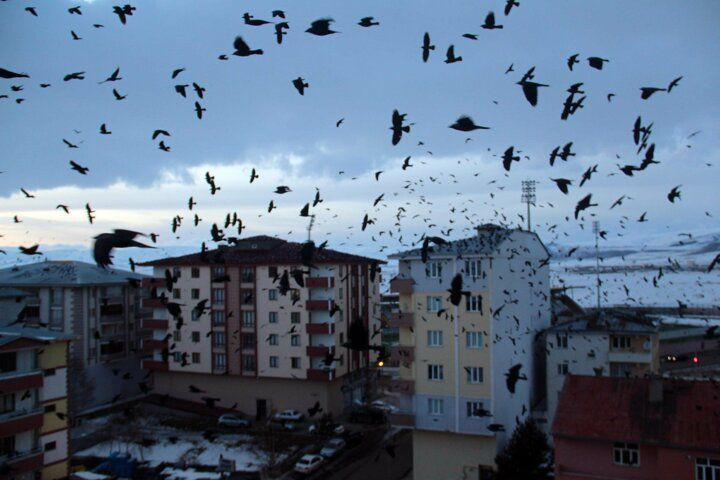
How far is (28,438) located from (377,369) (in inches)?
813

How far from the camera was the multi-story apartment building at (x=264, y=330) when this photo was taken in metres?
26.7

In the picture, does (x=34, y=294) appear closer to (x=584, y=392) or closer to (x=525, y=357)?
(x=525, y=357)

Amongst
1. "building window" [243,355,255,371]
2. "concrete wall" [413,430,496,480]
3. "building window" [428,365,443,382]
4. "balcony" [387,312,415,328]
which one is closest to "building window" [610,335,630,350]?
"concrete wall" [413,430,496,480]

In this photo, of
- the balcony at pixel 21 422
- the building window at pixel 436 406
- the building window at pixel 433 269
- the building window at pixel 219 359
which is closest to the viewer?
the balcony at pixel 21 422

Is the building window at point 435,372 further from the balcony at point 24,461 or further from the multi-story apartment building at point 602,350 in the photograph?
the balcony at point 24,461

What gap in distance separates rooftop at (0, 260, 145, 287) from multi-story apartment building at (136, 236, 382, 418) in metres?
2.90

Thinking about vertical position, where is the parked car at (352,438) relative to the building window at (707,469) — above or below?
below

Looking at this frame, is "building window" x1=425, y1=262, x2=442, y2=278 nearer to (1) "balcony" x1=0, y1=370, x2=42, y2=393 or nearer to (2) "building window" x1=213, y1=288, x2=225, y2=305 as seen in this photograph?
(2) "building window" x1=213, y1=288, x2=225, y2=305

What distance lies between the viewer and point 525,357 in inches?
861

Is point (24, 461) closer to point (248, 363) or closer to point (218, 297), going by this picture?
point (248, 363)

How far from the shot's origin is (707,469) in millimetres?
12883

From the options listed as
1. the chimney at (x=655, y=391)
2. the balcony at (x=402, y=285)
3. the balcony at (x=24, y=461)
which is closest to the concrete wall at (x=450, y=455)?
the balcony at (x=402, y=285)

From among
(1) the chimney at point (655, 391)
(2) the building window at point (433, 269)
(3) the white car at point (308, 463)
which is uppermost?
(2) the building window at point (433, 269)

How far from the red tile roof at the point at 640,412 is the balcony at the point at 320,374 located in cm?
1267
